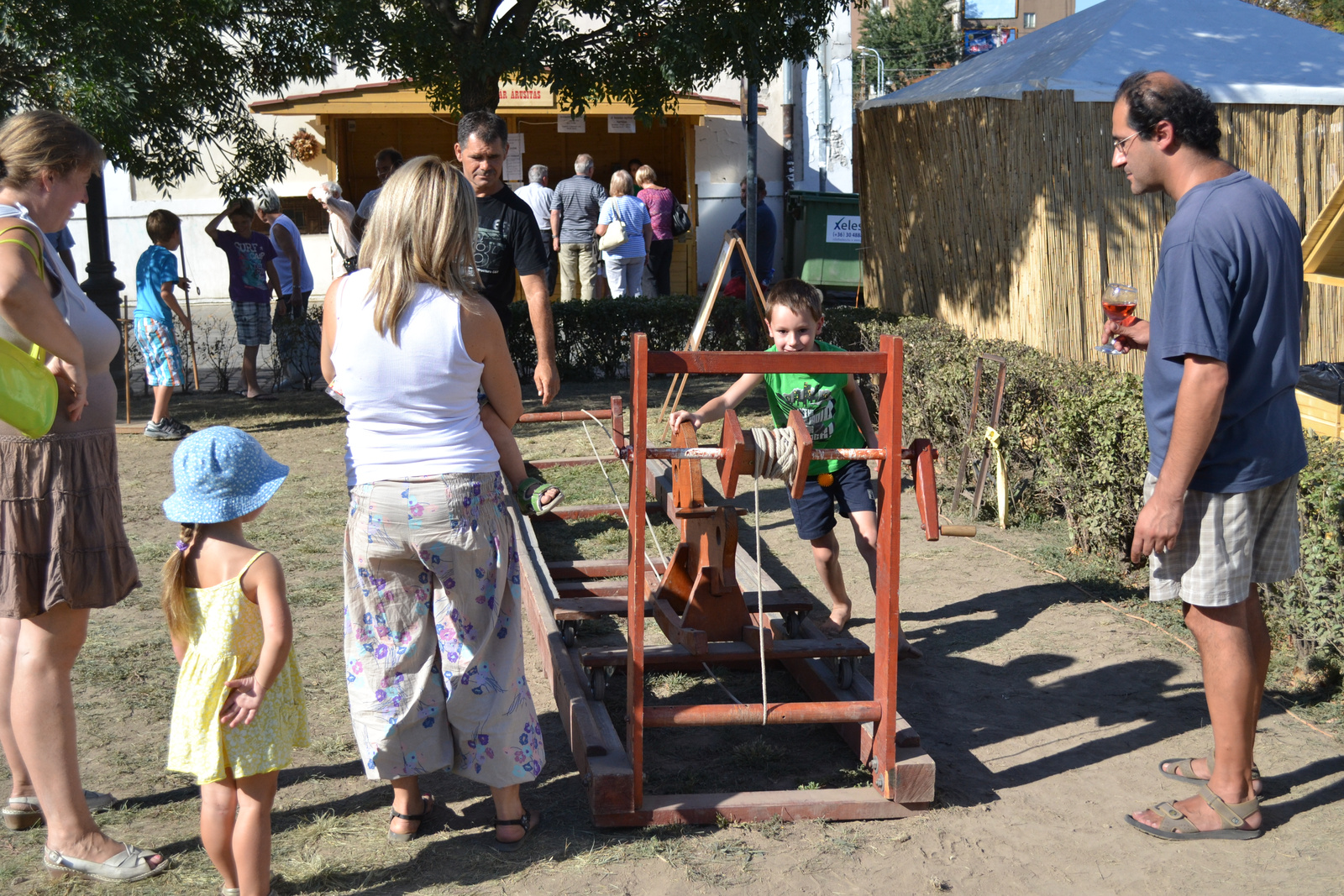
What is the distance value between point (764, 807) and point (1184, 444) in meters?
1.53

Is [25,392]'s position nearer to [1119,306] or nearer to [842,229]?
[1119,306]

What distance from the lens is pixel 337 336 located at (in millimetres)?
2967

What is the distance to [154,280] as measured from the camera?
27.8 feet

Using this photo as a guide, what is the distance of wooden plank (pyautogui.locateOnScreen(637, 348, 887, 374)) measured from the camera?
3139 millimetres

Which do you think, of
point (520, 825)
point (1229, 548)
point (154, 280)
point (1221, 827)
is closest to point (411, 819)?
point (520, 825)

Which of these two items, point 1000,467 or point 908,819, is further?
point 1000,467

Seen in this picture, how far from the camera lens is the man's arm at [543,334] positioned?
174 inches

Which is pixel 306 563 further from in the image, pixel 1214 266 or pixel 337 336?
pixel 1214 266

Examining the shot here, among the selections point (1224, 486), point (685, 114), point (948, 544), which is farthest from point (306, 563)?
point (685, 114)

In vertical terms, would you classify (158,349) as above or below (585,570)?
above

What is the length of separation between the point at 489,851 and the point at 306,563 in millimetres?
3022

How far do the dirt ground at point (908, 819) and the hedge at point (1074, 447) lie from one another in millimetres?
391

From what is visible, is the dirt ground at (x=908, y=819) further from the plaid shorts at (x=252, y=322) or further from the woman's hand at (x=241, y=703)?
the plaid shorts at (x=252, y=322)

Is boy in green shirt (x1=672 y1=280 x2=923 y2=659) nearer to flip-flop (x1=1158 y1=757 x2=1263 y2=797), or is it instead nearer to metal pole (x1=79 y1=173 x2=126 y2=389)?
flip-flop (x1=1158 y1=757 x2=1263 y2=797)
